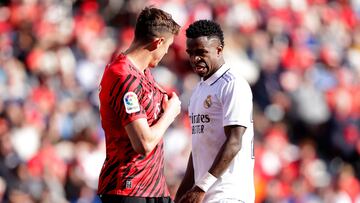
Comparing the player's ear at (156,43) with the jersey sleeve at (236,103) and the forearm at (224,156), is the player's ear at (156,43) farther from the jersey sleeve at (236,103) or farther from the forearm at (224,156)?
the forearm at (224,156)

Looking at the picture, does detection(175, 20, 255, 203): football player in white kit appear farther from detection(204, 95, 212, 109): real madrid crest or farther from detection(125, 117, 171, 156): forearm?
detection(125, 117, 171, 156): forearm

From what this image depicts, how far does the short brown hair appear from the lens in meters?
5.43

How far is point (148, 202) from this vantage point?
17.9 feet

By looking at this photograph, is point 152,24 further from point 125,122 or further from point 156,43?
point 125,122

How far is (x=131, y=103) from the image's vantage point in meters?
5.26

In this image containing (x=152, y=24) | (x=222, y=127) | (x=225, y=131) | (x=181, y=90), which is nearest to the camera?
(x=152, y=24)

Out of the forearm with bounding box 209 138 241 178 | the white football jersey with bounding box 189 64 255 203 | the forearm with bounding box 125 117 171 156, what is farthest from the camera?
the white football jersey with bounding box 189 64 255 203

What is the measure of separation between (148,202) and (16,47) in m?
6.80

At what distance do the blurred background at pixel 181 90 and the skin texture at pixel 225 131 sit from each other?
429 centimetres

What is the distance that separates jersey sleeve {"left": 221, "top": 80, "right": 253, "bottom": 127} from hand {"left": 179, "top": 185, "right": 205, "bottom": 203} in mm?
486

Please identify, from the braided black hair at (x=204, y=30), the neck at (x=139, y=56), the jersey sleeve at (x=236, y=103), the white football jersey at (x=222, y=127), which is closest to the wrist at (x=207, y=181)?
the white football jersey at (x=222, y=127)

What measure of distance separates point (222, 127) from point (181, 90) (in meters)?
6.03

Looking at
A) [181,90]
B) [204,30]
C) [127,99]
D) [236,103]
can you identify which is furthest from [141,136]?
[181,90]

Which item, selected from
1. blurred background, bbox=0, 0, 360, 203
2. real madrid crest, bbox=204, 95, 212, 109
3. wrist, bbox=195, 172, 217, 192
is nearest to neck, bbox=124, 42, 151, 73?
real madrid crest, bbox=204, 95, 212, 109
